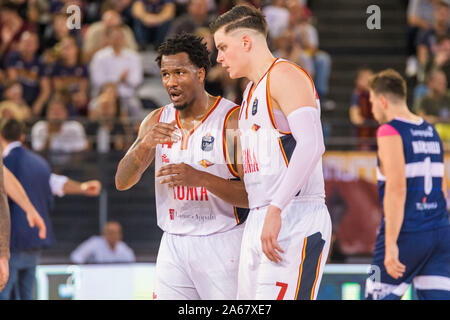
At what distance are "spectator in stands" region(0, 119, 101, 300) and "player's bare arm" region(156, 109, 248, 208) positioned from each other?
8.89ft

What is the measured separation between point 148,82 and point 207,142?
680 centimetres

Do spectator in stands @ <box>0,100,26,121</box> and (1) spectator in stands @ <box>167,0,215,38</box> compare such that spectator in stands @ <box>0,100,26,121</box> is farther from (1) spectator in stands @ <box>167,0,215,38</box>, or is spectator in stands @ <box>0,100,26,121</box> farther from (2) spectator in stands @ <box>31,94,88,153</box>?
(1) spectator in stands @ <box>167,0,215,38</box>

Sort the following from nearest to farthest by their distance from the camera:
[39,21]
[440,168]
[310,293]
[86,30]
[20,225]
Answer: [310,293]
[440,168]
[20,225]
[86,30]
[39,21]

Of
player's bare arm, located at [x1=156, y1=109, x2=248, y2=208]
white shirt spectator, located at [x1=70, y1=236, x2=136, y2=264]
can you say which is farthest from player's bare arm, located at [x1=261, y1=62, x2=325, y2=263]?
white shirt spectator, located at [x1=70, y1=236, x2=136, y2=264]

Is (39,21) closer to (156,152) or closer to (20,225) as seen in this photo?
(20,225)

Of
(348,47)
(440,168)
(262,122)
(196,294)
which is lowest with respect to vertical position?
(196,294)

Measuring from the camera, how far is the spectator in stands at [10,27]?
13016mm

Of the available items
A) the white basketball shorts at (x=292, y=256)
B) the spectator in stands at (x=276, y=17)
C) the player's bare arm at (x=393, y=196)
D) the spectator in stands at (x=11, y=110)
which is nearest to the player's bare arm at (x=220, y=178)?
the white basketball shorts at (x=292, y=256)

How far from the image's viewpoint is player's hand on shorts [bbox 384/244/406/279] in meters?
A: 5.99

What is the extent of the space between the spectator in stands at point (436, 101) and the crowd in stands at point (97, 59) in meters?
1.69

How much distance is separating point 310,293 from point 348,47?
34.2ft

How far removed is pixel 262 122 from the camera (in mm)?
4523

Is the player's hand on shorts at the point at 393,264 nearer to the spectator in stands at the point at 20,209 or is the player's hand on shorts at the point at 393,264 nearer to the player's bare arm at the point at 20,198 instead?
the spectator in stands at the point at 20,209

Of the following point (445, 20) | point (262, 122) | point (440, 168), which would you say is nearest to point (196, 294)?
point (262, 122)
